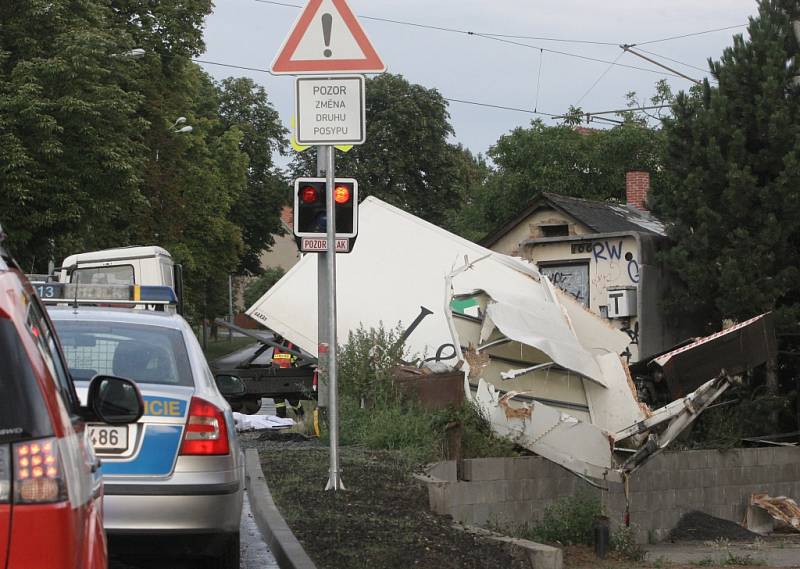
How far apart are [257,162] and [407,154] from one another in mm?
8805

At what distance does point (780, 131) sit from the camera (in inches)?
730

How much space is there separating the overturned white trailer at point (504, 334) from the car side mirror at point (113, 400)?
31.1 ft

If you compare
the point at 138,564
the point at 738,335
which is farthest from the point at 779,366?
the point at 138,564

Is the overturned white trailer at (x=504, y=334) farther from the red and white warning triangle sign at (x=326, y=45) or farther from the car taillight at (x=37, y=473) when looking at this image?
the car taillight at (x=37, y=473)

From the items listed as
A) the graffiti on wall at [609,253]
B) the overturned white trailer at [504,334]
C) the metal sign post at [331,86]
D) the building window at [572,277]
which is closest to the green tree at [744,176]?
the overturned white trailer at [504,334]

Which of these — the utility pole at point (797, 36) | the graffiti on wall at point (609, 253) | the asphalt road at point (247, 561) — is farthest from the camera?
the graffiti on wall at point (609, 253)

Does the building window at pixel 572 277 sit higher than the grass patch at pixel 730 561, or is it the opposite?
the building window at pixel 572 277

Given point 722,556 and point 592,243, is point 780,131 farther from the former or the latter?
point 722,556

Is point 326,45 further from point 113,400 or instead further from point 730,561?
point 730,561

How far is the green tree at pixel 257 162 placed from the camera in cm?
6550

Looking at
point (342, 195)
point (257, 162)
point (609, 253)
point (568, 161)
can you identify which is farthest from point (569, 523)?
point (257, 162)

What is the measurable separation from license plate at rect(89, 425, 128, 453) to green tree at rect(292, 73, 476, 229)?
54015 mm

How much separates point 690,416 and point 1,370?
1293 centimetres

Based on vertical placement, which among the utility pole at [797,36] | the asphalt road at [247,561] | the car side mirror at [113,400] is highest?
the utility pole at [797,36]
